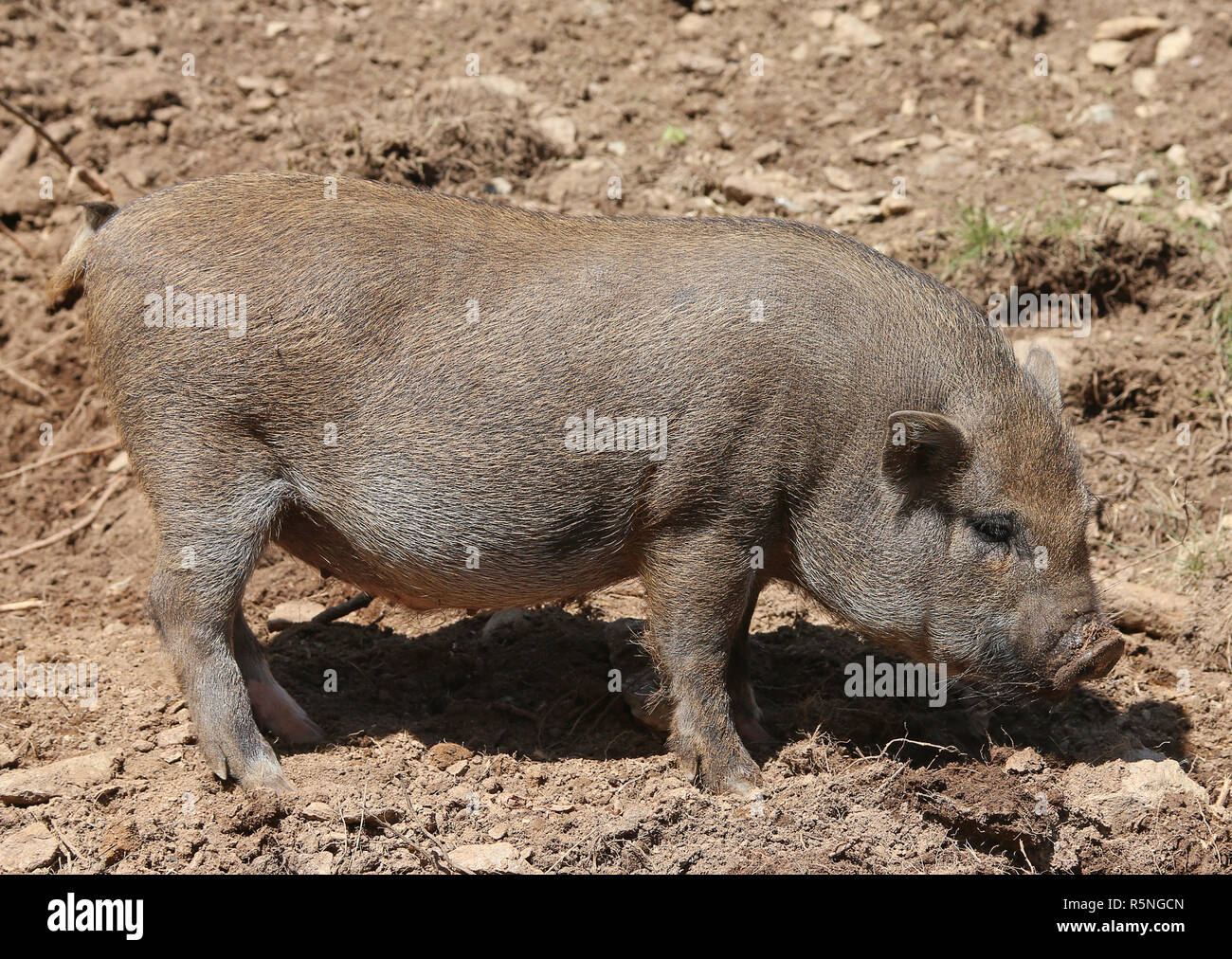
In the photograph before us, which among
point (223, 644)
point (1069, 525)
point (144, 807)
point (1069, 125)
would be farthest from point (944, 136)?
point (144, 807)

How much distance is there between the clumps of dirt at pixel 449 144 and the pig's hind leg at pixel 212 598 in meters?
3.46

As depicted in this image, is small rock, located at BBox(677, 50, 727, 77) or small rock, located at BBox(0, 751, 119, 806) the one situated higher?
small rock, located at BBox(677, 50, 727, 77)

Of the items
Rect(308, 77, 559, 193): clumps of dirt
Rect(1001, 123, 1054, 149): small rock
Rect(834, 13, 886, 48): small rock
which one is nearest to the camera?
Rect(308, 77, 559, 193): clumps of dirt

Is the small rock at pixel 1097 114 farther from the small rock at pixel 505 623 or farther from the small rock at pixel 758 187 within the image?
the small rock at pixel 505 623

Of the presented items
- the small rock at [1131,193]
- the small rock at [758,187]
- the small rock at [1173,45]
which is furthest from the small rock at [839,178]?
the small rock at [1173,45]

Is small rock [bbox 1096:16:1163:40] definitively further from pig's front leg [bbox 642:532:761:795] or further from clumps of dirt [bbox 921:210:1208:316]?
pig's front leg [bbox 642:532:761:795]

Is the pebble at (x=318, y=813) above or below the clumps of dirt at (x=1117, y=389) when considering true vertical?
below

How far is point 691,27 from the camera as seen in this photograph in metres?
8.78

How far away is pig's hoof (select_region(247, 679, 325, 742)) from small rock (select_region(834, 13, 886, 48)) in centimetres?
610

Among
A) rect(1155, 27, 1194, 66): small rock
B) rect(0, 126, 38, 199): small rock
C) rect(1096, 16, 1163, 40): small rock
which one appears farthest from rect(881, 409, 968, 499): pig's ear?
rect(0, 126, 38, 199): small rock

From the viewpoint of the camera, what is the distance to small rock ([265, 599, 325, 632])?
5.93 meters

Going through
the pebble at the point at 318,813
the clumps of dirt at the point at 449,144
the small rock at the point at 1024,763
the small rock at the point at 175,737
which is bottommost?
the pebble at the point at 318,813

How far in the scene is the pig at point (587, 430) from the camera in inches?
174
